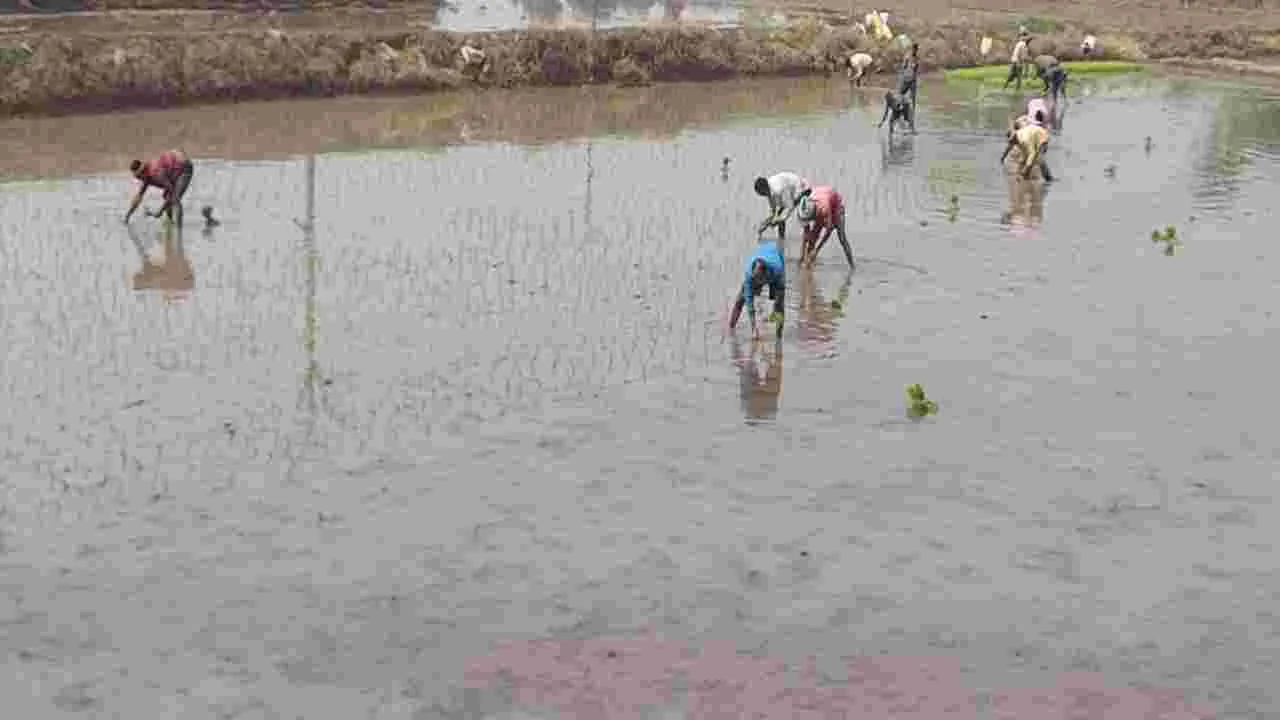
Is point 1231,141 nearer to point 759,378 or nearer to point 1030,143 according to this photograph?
point 1030,143

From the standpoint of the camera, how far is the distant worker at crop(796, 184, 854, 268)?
17969 mm

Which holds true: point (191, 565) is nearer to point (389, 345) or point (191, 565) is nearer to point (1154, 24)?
point (389, 345)

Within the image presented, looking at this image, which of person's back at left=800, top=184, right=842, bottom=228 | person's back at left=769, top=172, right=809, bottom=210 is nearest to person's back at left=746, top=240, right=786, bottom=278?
person's back at left=769, top=172, right=809, bottom=210

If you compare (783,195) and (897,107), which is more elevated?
(897,107)

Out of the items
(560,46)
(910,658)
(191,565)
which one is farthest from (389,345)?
(560,46)

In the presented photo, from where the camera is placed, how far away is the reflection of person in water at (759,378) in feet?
44.1

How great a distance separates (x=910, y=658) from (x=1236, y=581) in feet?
8.23

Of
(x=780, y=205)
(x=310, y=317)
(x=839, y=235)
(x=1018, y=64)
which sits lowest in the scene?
(x=310, y=317)

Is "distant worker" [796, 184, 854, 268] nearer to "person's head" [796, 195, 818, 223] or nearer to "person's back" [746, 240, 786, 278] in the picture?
"person's head" [796, 195, 818, 223]

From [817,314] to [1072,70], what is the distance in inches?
1104

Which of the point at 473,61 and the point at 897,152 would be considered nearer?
the point at 897,152

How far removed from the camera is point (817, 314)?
1650cm

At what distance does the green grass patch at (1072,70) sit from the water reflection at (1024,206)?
14.8 meters

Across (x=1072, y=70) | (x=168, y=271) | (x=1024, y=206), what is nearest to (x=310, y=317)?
(x=168, y=271)
